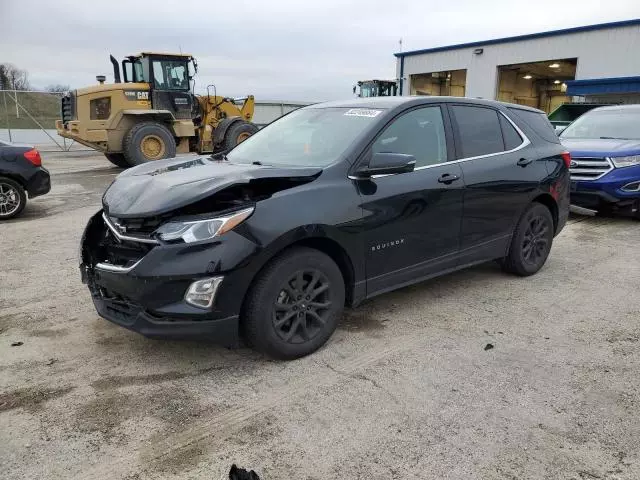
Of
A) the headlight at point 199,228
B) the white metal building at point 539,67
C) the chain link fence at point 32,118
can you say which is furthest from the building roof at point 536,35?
the headlight at point 199,228

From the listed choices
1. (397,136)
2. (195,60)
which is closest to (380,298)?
(397,136)

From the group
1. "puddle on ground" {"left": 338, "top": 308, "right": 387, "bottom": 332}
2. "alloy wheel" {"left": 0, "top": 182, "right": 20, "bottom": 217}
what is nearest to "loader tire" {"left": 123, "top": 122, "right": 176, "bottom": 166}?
"alloy wheel" {"left": 0, "top": 182, "right": 20, "bottom": 217}

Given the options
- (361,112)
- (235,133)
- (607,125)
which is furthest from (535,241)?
(235,133)

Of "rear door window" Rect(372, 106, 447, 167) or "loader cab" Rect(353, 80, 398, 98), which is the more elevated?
"loader cab" Rect(353, 80, 398, 98)

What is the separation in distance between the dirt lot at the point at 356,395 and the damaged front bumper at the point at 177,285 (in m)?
0.38

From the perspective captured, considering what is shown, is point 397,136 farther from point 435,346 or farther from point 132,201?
point 132,201

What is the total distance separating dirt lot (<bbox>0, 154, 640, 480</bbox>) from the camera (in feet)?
8.24

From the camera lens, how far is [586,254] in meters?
6.15

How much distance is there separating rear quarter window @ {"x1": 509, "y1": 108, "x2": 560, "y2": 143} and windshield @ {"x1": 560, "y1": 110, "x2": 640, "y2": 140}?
3932mm

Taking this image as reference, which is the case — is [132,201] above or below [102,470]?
above

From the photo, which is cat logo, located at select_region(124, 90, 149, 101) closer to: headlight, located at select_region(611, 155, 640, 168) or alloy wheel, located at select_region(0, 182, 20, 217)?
alloy wheel, located at select_region(0, 182, 20, 217)

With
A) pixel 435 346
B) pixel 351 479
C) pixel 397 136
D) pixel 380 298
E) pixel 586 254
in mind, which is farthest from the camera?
pixel 586 254

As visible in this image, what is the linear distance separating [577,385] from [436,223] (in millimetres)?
1509

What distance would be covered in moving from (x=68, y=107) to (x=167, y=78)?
9.87ft
